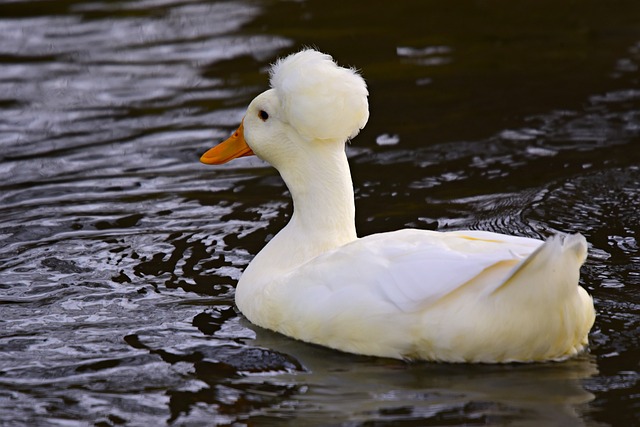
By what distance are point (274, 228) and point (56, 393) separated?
2.58m

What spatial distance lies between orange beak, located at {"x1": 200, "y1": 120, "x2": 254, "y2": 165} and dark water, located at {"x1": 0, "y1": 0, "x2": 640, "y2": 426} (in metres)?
0.68

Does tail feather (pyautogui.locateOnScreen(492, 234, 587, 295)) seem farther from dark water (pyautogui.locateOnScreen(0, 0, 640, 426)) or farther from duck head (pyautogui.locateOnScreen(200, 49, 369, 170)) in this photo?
duck head (pyautogui.locateOnScreen(200, 49, 369, 170))

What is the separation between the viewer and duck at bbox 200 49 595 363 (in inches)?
213

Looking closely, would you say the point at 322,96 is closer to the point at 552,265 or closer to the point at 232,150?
the point at 232,150

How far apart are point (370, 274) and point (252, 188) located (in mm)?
3058

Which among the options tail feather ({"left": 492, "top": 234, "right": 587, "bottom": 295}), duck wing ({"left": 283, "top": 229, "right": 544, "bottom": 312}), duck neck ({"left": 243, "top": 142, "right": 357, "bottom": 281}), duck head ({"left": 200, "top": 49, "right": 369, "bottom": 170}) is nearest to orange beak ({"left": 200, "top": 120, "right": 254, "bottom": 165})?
duck head ({"left": 200, "top": 49, "right": 369, "bottom": 170})

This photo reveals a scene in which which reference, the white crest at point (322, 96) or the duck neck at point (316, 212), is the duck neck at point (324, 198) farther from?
the white crest at point (322, 96)

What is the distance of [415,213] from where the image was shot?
7875 millimetres

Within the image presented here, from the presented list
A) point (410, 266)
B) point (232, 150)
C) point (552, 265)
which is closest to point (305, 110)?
point (232, 150)

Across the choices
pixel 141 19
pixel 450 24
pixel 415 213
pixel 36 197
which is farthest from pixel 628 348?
pixel 141 19

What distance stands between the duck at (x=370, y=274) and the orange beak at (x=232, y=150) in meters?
0.22

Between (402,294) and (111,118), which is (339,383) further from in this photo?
(111,118)

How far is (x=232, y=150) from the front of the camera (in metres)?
6.87

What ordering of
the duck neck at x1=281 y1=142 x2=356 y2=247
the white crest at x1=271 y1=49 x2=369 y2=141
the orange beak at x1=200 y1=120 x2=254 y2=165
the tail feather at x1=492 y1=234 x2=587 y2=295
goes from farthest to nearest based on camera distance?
the orange beak at x1=200 y1=120 x2=254 y2=165
the duck neck at x1=281 y1=142 x2=356 y2=247
the white crest at x1=271 y1=49 x2=369 y2=141
the tail feather at x1=492 y1=234 x2=587 y2=295
